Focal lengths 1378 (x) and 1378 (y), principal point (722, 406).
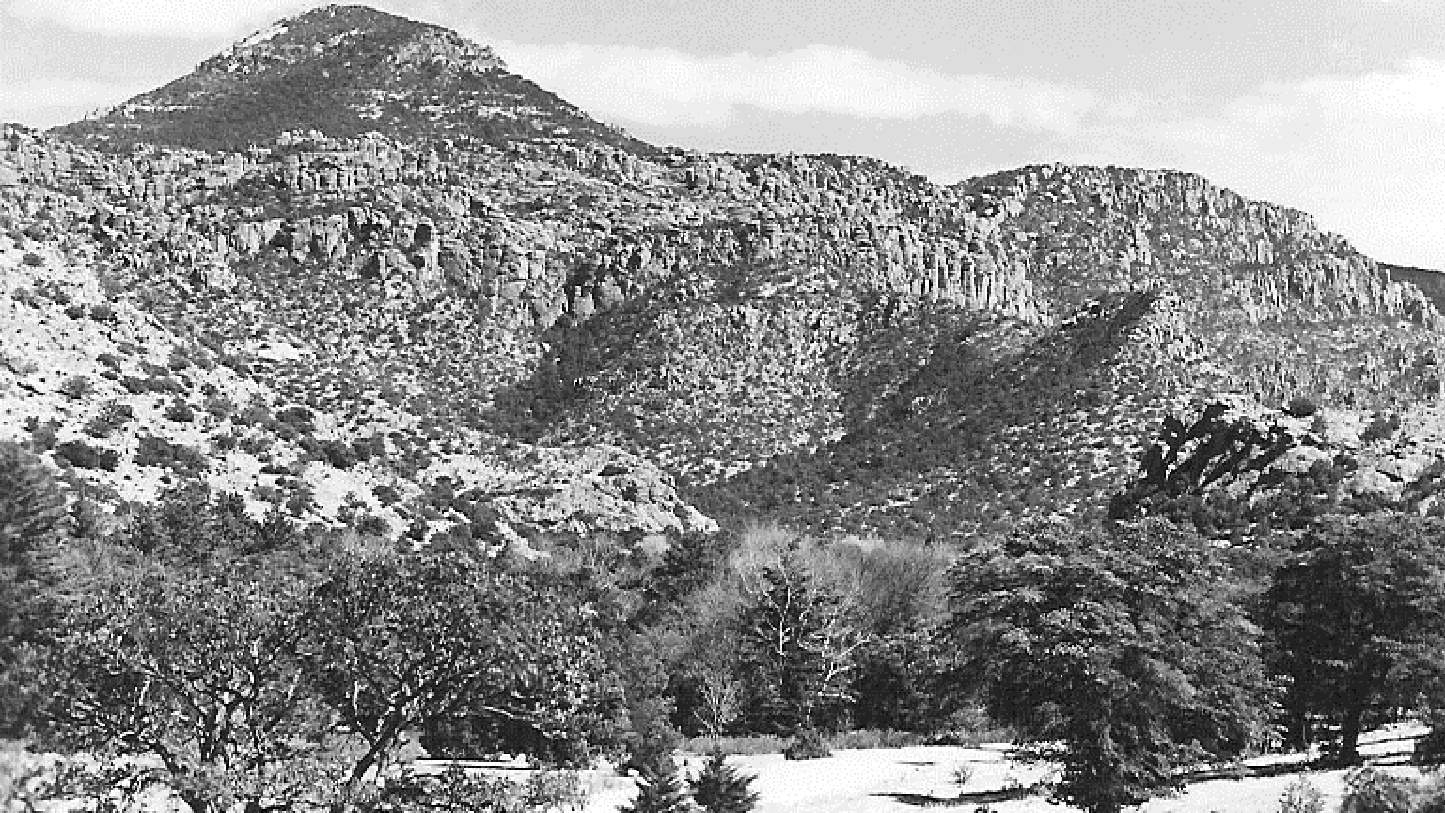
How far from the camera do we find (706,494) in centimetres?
8075

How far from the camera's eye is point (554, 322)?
3989 inches

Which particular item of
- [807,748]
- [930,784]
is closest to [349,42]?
[807,748]

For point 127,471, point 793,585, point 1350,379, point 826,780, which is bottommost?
point 826,780

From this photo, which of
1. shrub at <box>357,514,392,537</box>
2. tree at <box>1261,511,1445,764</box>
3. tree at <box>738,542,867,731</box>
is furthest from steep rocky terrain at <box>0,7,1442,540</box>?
tree at <box>1261,511,1445,764</box>

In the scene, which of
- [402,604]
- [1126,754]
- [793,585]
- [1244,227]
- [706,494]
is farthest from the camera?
[1244,227]

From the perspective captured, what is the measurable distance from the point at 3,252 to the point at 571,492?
88.9 ft

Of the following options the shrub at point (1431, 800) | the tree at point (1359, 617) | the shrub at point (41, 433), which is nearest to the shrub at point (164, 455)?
the shrub at point (41, 433)

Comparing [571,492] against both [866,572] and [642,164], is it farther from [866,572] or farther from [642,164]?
[642,164]

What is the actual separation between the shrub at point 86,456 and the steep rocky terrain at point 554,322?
0.47 feet

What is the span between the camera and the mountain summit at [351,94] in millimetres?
105812

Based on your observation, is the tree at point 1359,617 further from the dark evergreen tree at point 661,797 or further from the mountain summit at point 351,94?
the mountain summit at point 351,94

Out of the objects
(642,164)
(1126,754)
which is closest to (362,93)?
(642,164)

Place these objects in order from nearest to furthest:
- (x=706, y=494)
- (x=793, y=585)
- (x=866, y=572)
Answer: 1. (x=793, y=585)
2. (x=866, y=572)
3. (x=706, y=494)

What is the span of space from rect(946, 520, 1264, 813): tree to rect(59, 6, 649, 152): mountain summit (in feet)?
298
